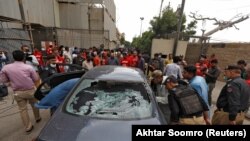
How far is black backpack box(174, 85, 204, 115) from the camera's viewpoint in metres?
2.74

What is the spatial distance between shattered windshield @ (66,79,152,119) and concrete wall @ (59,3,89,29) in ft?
57.3

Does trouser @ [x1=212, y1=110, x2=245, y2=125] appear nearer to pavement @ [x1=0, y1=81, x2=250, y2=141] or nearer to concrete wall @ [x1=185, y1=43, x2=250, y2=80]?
pavement @ [x1=0, y1=81, x2=250, y2=141]

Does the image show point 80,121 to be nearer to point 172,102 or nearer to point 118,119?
point 118,119

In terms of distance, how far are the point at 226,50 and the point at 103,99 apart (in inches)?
437

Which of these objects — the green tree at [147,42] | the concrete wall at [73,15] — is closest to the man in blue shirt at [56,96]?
the concrete wall at [73,15]

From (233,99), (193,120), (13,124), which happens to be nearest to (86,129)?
(193,120)

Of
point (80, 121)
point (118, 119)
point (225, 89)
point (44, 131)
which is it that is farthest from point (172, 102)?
point (44, 131)

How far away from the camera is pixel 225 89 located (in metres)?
3.26

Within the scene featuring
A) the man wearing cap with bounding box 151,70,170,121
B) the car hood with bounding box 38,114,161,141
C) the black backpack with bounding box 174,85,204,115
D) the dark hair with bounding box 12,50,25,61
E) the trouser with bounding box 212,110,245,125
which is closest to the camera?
the car hood with bounding box 38,114,161,141

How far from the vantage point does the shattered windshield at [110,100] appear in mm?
2479

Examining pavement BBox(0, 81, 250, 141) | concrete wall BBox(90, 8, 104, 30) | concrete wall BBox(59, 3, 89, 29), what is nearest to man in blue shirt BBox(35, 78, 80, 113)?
pavement BBox(0, 81, 250, 141)

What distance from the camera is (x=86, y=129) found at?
2.09m

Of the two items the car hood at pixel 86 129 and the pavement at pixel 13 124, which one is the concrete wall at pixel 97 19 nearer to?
the pavement at pixel 13 124

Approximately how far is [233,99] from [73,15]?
1841cm
